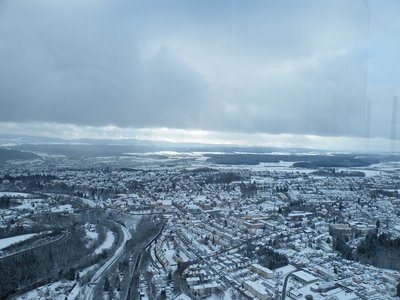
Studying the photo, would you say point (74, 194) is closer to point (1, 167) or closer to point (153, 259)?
point (153, 259)

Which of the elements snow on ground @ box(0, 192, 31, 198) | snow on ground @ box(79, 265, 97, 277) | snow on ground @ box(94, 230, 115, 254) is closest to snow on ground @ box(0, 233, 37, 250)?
snow on ground @ box(94, 230, 115, 254)

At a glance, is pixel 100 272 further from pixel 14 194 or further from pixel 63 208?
pixel 14 194

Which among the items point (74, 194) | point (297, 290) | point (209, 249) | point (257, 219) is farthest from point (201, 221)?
point (74, 194)

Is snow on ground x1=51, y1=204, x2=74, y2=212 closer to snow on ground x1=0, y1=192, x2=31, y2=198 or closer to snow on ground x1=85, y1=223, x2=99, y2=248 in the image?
snow on ground x1=85, y1=223, x2=99, y2=248

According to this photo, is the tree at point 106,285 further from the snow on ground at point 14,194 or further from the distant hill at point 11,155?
the distant hill at point 11,155

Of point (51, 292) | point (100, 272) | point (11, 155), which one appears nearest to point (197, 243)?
point (100, 272)
